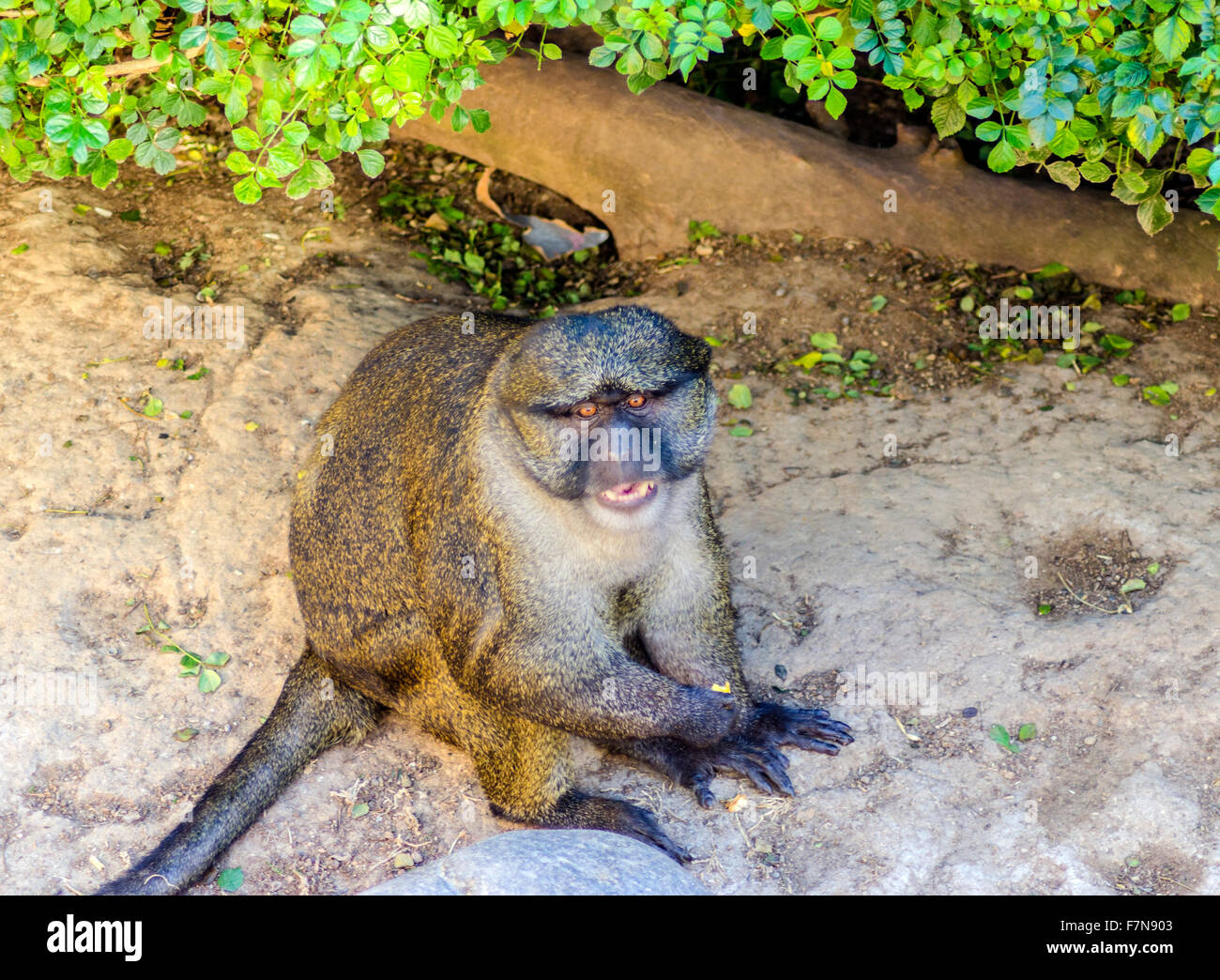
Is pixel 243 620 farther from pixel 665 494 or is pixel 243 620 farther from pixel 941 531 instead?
pixel 941 531

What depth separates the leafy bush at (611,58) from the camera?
12.1ft

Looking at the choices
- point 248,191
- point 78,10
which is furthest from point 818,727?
point 78,10

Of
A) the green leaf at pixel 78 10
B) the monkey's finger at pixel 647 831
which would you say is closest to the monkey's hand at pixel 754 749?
the monkey's finger at pixel 647 831

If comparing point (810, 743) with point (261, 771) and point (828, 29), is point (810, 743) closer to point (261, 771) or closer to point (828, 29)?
point (261, 771)

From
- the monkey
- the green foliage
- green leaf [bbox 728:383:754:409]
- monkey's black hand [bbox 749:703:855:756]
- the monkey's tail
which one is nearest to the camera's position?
the monkey

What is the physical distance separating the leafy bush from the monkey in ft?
3.05

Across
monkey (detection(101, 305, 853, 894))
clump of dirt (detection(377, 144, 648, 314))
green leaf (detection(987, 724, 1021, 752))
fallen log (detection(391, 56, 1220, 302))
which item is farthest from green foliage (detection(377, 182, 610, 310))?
green leaf (detection(987, 724, 1021, 752))

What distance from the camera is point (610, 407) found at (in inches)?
147

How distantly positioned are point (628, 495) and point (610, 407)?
0.30 m

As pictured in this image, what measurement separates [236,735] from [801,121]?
594 cm

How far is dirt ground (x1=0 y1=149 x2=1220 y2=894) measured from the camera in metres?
4.26

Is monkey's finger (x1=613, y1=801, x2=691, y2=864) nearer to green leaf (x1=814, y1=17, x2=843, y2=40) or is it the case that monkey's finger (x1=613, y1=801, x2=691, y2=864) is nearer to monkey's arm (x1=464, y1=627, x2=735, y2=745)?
monkey's arm (x1=464, y1=627, x2=735, y2=745)

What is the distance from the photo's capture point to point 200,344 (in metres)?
6.38

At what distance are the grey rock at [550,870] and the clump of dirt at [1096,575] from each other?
2.25m
